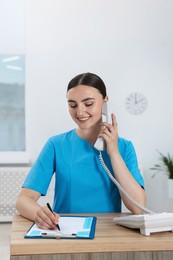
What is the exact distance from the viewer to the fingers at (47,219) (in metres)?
1.12


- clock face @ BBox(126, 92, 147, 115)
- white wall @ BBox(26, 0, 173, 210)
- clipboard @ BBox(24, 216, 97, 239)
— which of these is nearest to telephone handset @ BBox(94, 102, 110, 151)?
clipboard @ BBox(24, 216, 97, 239)

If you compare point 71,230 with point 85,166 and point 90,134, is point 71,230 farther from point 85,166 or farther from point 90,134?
point 90,134

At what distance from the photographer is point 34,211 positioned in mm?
1316

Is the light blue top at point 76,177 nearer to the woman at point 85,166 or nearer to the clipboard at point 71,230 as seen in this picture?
the woman at point 85,166

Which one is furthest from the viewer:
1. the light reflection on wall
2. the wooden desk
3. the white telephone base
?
the light reflection on wall

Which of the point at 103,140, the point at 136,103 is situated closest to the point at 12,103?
the point at 136,103

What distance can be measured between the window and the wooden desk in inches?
132

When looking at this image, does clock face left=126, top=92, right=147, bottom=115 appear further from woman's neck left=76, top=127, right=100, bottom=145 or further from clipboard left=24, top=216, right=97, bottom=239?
clipboard left=24, top=216, right=97, bottom=239

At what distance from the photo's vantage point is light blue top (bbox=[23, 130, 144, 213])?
1.47m

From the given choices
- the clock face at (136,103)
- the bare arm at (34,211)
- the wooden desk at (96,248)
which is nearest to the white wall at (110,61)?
the clock face at (136,103)

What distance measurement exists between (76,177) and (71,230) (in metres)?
0.38

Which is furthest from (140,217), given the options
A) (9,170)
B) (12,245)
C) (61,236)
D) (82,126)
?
(9,170)

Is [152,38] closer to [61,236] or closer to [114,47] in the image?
[114,47]

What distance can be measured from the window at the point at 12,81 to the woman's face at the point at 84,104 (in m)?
2.95
